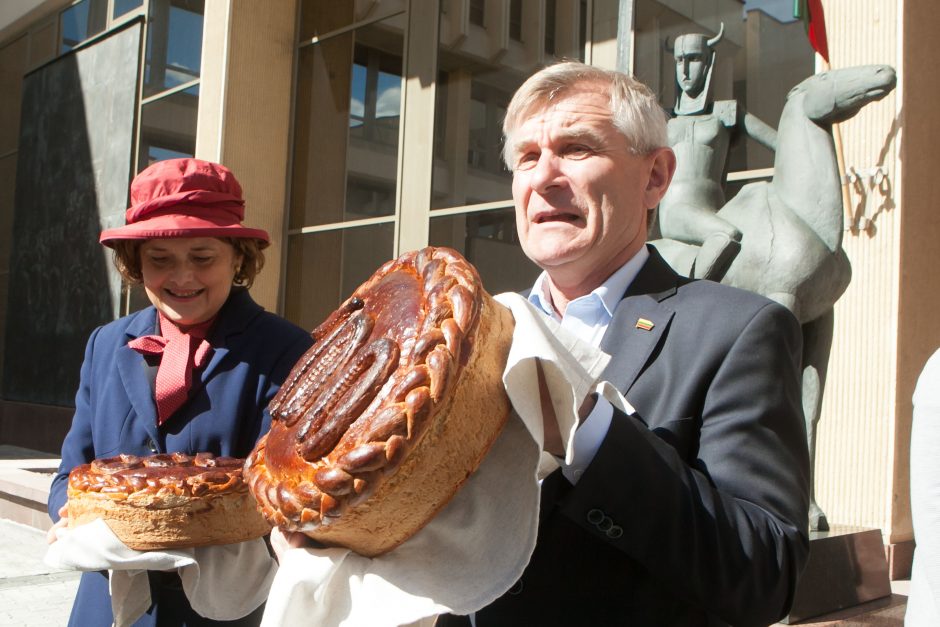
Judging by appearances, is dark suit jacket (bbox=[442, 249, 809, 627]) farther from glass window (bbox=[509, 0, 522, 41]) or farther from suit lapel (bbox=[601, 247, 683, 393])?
glass window (bbox=[509, 0, 522, 41])

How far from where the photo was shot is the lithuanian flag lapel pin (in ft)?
5.26

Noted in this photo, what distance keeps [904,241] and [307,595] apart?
537 centimetres

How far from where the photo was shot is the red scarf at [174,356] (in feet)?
8.04

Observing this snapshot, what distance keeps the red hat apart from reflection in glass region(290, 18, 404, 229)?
309 inches

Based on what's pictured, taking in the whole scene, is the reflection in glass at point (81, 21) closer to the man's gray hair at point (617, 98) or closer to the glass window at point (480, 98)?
the glass window at point (480, 98)

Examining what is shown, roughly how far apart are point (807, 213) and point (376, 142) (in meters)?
7.15

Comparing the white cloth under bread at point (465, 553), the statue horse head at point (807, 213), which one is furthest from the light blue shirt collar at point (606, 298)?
the statue horse head at point (807, 213)

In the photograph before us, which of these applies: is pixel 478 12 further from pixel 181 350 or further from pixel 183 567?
pixel 183 567

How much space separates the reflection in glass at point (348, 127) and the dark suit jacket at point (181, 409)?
26.0 ft

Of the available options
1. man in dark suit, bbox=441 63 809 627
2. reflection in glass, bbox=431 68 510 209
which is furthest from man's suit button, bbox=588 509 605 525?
reflection in glass, bbox=431 68 510 209

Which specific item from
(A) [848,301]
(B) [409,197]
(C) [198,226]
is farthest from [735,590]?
(B) [409,197]

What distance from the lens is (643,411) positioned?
1.53 meters

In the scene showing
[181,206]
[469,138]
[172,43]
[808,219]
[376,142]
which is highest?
[172,43]

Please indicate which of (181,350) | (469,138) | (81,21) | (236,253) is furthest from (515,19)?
(81,21)
